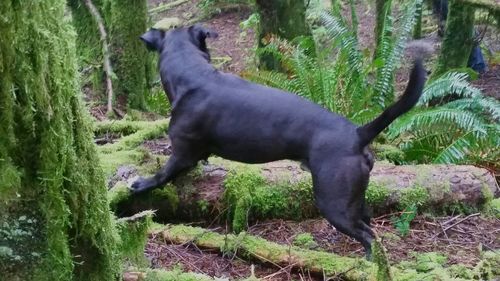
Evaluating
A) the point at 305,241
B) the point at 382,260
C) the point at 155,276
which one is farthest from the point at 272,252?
the point at 382,260

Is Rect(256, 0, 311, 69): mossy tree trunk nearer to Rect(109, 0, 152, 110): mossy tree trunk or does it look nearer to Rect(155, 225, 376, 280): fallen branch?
Rect(109, 0, 152, 110): mossy tree trunk

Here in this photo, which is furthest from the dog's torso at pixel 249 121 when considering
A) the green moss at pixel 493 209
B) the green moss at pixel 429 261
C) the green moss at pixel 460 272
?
the green moss at pixel 493 209

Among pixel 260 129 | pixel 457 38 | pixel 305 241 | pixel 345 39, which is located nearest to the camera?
pixel 305 241

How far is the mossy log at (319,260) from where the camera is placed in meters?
3.45

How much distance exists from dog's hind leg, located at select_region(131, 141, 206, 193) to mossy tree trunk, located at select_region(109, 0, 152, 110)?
7.25 feet

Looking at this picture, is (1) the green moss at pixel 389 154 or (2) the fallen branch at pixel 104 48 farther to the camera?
(2) the fallen branch at pixel 104 48

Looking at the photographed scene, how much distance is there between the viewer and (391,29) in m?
7.25

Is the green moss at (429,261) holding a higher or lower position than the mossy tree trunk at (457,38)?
lower

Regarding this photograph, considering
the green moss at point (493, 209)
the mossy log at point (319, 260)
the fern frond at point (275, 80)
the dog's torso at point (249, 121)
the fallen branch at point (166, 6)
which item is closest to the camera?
the mossy log at point (319, 260)

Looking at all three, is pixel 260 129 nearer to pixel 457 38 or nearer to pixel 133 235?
pixel 133 235

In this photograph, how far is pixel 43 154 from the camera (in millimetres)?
1713

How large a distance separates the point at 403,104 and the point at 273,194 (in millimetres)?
1284

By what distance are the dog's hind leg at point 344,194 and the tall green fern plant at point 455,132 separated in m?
2.06

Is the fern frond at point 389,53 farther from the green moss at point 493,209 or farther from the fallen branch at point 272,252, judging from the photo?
the fallen branch at point 272,252
